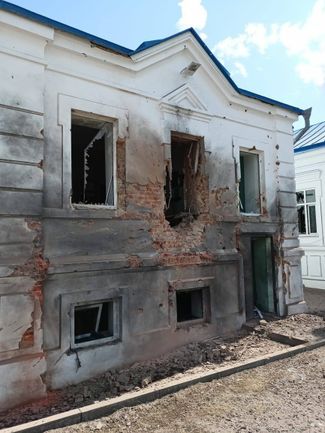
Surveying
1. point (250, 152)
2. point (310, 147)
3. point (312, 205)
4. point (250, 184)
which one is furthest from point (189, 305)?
point (310, 147)

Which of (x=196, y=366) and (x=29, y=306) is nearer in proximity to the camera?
(x=29, y=306)

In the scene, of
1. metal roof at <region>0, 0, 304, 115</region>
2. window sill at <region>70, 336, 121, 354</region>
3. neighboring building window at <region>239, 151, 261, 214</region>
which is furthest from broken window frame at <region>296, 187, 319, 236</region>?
window sill at <region>70, 336, 121, 354</region>

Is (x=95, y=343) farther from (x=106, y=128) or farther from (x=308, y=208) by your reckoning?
(x=308, y=208)

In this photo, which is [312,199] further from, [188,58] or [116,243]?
[116,243]

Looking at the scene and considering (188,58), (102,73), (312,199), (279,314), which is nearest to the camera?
(102,73)

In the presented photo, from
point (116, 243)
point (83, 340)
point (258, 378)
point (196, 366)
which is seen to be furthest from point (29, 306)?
point (258, 378)

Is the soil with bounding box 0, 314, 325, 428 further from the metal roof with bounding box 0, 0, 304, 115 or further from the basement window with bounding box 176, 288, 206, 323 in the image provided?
the metal roof with bounding box 0, 0, 304, 115

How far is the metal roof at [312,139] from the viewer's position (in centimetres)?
1265

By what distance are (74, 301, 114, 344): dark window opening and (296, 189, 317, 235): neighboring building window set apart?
9.48 metres

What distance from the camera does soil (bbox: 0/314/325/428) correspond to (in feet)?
14.9

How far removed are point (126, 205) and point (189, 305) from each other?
2.57m

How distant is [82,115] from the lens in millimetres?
5656

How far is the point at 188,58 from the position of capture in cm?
695

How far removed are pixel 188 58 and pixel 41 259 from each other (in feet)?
15.5
